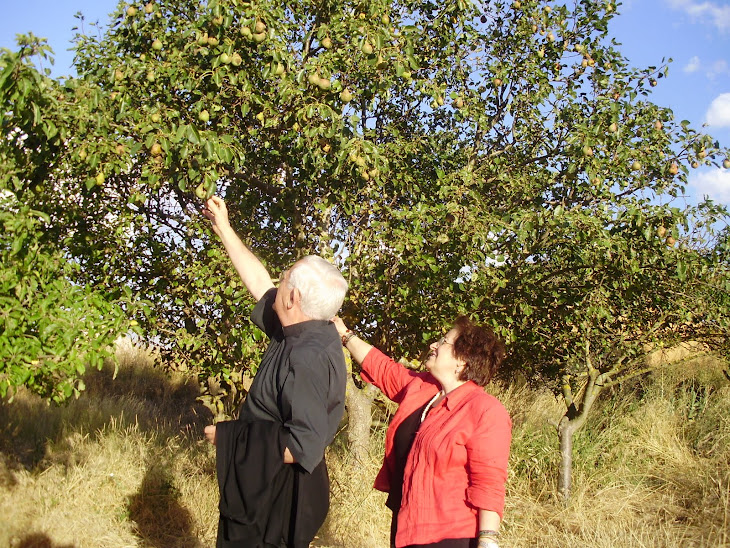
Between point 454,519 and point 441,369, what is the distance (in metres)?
0.61

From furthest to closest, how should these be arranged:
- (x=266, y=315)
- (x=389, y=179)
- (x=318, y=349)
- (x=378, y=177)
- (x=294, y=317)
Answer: (x=389, y=179) < (x=378, y=177) < (x=266, y=315) < (x=294, y=317) < (x=318, y=349)

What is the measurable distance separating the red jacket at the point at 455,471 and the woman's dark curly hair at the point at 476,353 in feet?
0.28

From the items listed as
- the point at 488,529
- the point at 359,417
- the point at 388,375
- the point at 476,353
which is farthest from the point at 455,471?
the point at 359,417

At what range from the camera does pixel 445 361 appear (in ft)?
9.68

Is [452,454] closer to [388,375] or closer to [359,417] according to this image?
[388,375]

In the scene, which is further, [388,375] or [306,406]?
[388,375]

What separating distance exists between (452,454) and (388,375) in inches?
25.2

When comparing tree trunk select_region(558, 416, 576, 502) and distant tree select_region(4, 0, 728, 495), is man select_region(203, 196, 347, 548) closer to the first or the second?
distant tree select_region(4, 0, 728, 495)

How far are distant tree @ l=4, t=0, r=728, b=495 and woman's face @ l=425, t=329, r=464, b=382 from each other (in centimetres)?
134

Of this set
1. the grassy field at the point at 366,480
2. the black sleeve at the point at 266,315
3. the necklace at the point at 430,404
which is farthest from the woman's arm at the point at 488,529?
the grassy field at the point at 366,480

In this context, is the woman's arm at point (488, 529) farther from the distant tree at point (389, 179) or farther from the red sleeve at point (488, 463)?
the distant tree at point (389, 179)

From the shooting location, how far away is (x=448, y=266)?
4.57 m

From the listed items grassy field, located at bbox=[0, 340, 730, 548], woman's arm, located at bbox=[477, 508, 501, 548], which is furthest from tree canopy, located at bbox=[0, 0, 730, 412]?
woman's arm, located at bbox=[477, 508, 501, 548]

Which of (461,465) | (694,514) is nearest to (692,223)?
(694,514)
